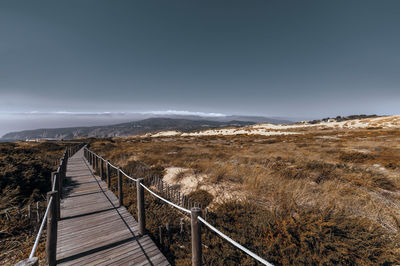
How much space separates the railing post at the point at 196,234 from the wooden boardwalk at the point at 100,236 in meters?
1.14

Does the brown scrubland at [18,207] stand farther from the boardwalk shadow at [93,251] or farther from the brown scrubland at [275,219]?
the boardwalk shadow at [93,251]

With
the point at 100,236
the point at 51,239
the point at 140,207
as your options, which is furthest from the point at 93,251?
the point at 140,207

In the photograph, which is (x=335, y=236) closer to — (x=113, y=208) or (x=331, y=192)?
(x=331, y=192)

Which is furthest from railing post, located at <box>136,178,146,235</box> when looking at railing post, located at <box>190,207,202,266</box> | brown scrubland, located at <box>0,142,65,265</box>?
brown scrubland, located at <box>0,142,65,265</box>

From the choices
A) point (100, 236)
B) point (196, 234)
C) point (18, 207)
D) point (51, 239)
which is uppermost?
point (196, 234)

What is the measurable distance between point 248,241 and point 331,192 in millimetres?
4332

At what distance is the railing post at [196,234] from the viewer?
256 centimetres

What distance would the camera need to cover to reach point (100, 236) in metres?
4.18

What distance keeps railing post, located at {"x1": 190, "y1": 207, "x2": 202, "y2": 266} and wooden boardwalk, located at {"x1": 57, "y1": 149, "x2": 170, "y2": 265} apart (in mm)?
1139

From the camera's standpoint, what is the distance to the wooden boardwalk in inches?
135

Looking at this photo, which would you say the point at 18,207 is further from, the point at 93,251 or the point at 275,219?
the point at 275,219

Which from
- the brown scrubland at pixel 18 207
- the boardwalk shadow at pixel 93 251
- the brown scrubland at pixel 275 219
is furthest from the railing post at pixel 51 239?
the brown scrubland at pixel 275 219

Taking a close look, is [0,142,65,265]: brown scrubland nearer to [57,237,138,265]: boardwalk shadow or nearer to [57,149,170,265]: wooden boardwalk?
[57,149,170,265]: wooden boardwalk

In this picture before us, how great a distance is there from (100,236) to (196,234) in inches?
127
